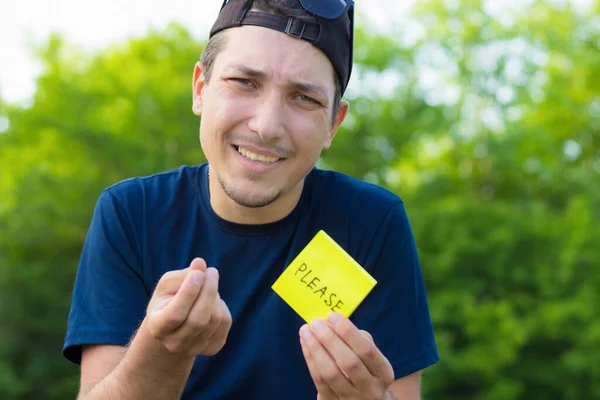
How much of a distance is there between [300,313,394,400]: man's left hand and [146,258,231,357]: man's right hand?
230mm

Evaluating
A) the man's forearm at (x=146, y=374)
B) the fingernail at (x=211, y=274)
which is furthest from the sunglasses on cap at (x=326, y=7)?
the man's forearm at (x=146, y=374)

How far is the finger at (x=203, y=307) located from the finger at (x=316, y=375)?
25 centimetres

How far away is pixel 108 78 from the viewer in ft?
78.6

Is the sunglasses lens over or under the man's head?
over

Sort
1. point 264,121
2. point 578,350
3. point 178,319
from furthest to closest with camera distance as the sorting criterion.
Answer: point 578,350
point 264,121
point 178,319

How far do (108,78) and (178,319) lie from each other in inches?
905

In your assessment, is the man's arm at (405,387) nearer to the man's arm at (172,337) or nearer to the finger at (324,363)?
the finger at (324,363)

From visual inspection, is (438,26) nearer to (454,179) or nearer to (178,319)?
(454,179)

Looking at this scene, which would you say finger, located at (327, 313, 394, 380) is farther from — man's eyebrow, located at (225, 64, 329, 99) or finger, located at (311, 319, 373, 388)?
man's eyebrow, located at (225, 64, 329, 99)

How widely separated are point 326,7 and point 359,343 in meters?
1.15

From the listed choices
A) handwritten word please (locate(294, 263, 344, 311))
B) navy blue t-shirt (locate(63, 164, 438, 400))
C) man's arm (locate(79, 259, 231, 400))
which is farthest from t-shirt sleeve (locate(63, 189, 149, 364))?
handwritten word please (locate(294, 263, 344, 311))

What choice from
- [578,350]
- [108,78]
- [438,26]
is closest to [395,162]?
[438,26]

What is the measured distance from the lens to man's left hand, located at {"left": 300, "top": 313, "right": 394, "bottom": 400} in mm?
1988

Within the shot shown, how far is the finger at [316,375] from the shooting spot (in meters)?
2.04
